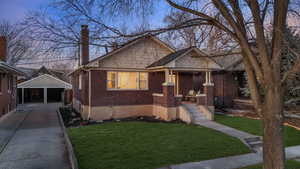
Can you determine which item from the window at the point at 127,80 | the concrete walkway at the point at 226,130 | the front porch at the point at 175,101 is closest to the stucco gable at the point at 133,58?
the window at the point at 127,80

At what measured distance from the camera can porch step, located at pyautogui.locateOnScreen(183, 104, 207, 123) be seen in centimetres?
1269

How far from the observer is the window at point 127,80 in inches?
557

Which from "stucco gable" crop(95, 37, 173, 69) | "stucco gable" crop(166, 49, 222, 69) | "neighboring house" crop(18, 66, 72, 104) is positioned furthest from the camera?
"neighboring house" crop(18, 66, 72, 104)

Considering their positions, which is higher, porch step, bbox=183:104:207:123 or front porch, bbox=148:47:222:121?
front porch, bbox=148:47:222:121

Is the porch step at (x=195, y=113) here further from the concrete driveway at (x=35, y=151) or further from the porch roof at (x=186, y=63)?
the concrete driveway at (x=35, y=151)

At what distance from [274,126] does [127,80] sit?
11.8 meters

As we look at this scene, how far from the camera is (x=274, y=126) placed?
3453 millimetres

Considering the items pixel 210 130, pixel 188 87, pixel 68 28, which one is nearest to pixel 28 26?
pixel 68 28

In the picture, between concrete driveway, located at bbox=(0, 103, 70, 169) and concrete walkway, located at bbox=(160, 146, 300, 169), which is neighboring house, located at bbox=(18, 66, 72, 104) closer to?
concrete driveway, located at bbox=(0, 103, 70, 169)

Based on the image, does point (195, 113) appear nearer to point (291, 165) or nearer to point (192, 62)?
point (192, 62)

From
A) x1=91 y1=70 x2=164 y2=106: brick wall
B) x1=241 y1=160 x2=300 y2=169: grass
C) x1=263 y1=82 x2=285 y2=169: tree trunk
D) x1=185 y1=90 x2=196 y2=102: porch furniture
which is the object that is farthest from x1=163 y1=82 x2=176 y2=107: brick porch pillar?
x1=263 y1=82 x2=285 y2=169: tree trunk

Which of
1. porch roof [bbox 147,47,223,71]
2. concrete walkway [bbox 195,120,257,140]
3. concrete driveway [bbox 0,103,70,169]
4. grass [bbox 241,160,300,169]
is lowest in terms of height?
concrete driveway [bbox 0,103,70,169]

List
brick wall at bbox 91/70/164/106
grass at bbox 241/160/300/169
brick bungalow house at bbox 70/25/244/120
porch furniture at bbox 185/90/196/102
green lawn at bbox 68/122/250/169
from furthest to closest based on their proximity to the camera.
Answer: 1. porch furniture at bbox 185/90/196/102
2. brick wall at bbox 91/70/164/106
3. brick bungalow house at bbox 70/25/244/120
4. green lawn at bbox 68/122/250/169
5. grass at bbox 241/160/300/169

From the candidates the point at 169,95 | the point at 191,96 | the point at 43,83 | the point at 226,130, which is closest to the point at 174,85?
the point at 169,95
